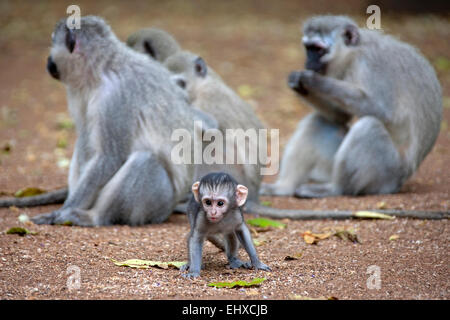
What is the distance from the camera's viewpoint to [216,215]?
494 cm

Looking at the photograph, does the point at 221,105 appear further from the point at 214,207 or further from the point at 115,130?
the point at 214,207

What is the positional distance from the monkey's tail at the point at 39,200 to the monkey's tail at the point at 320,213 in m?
2.29

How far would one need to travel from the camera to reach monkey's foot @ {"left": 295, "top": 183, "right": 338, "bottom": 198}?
29.3 feet

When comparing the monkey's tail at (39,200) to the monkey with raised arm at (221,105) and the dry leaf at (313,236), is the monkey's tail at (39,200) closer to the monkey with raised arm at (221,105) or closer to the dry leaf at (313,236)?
the monkey with raised arm at (221,105)

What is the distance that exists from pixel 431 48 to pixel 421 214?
11219mm

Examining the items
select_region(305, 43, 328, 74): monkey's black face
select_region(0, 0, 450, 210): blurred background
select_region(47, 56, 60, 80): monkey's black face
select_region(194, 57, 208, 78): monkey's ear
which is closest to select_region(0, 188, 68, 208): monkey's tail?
select_region(0, 0, 450, 210): blurred background

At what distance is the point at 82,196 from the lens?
281 inches

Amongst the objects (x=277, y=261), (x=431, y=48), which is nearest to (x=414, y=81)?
(x=277, y=261)

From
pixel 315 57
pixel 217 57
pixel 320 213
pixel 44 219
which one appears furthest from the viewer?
pixel 217 57

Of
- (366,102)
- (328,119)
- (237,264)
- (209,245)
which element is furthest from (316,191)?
(237,264)

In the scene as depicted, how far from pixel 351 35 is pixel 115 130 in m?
3.74

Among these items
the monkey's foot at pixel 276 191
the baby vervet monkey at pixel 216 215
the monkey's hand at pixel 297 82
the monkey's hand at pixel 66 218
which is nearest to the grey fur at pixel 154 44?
the monkey's hand at pixel 297 82

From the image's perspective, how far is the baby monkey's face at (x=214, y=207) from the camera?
4941 mm

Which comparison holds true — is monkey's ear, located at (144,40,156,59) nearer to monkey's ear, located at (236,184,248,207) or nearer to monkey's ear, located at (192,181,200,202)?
monkey's ear, located at (192,181,200,202)
